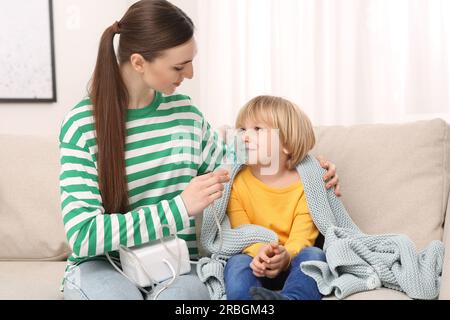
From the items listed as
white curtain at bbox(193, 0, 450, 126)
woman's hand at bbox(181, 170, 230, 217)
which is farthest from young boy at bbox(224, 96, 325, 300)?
white curtain at bbox(193, 0, 450, 126)

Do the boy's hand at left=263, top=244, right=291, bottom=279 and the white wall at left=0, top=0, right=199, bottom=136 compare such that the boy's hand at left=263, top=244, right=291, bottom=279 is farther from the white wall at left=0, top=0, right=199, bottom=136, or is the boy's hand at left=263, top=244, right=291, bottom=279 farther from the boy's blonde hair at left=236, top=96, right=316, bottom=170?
the white wall at left=0, top=0, right=199, bottom=136

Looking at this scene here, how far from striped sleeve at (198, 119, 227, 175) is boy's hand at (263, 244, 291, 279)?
361 mm

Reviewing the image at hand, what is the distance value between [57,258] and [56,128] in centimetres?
108

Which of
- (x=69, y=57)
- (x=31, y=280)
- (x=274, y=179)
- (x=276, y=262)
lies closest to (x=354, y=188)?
(x=274, y=179)

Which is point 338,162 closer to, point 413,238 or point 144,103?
point 413,238

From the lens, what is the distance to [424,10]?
2.36 metres

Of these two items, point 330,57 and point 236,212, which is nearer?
point 236,212

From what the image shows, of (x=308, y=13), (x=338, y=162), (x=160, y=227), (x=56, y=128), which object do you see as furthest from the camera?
(x=56, y=128)

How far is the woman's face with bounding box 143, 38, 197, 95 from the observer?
137 cm

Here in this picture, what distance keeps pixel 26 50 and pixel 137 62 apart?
141 centimetres

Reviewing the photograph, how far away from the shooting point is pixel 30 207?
1740mm

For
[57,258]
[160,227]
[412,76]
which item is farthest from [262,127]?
[412,76]

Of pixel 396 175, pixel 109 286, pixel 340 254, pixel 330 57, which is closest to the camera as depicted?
pixel 109 286

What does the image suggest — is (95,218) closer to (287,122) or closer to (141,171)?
(141,171)
